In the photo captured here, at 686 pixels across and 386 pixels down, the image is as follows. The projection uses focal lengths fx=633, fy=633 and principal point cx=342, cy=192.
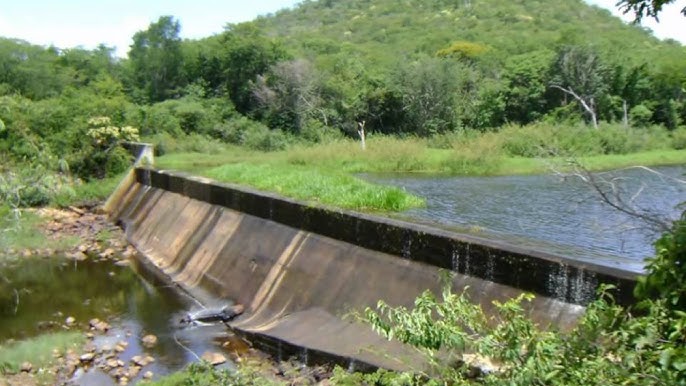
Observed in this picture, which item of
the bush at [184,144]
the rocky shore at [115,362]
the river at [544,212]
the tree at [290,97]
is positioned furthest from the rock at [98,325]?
the tree at [290,97]

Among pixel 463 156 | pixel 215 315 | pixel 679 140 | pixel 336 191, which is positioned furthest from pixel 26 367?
pixel 679 140

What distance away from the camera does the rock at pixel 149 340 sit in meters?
9.52

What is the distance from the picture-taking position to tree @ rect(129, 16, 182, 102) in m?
46.1

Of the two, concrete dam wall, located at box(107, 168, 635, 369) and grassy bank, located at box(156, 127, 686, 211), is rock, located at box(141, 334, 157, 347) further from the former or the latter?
grassy bank, located at box(156, 127, 686, 211)

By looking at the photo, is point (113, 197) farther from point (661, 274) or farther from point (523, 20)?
point (523, 20)

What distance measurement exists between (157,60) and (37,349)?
39969 mm

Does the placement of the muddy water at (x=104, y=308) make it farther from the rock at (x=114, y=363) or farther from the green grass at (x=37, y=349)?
the green grass at (x=37, y=349)

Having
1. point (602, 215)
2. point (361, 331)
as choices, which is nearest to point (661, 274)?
point (361, 331)

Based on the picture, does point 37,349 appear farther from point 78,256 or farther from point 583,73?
point 583,73

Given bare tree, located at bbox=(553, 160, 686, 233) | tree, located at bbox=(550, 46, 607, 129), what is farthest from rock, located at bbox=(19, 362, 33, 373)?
tree, located at bbox=(550, 46, 607, 129)

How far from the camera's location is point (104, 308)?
11734 millimetres

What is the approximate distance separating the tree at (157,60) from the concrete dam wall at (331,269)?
107 feet

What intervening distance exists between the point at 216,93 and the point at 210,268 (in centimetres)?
3258

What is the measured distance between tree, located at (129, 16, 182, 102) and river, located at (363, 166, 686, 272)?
27903mm
